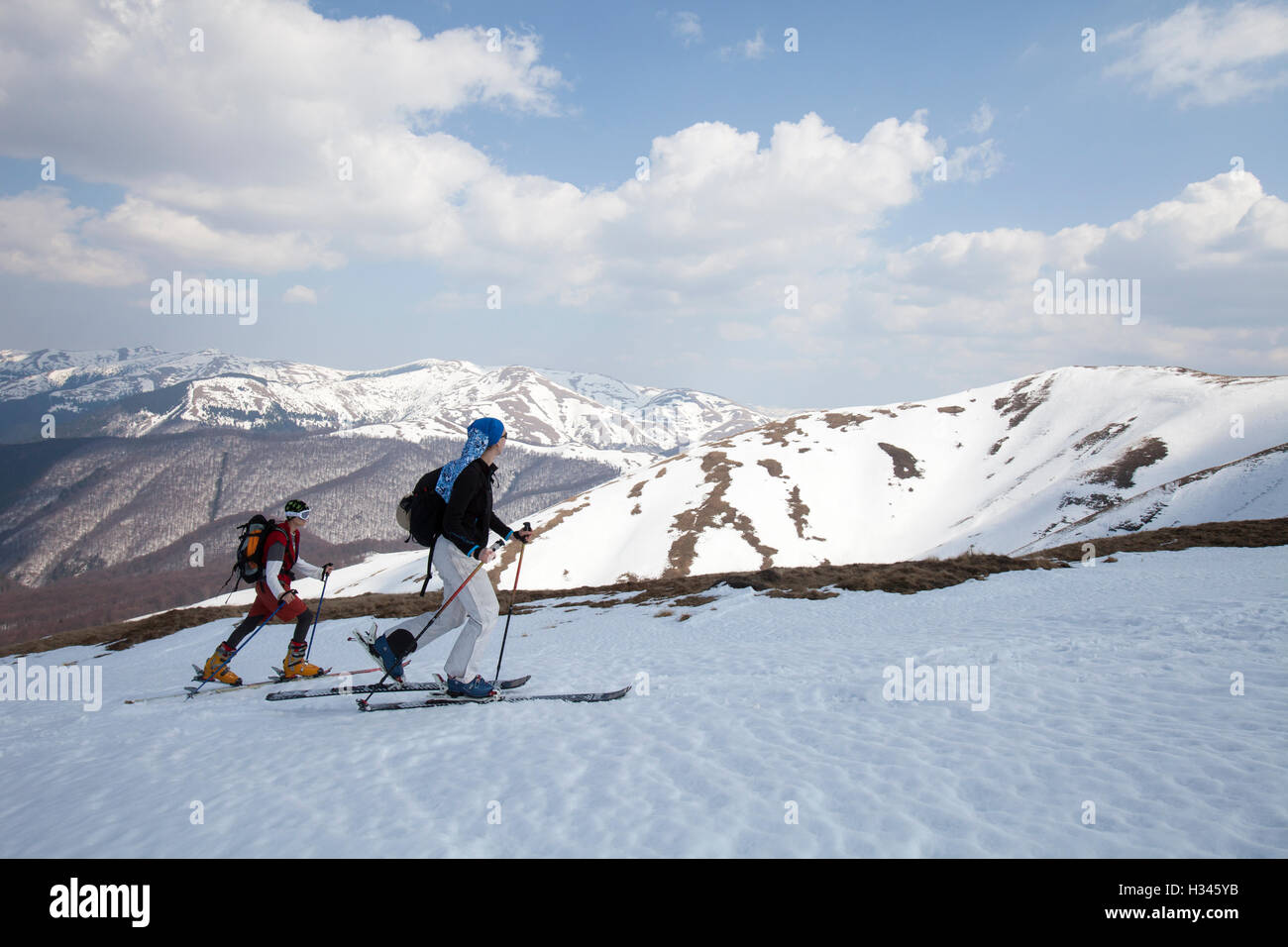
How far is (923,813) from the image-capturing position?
16.3 ft

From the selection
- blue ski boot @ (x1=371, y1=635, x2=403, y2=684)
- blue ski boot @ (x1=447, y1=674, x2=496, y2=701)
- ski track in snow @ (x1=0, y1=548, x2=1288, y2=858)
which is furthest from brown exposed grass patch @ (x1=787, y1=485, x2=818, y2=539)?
blue ski boot @ (x1=371, y1=635, x2=403, y2=684)

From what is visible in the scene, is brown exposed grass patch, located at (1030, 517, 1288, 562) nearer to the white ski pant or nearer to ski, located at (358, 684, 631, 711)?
ski, located at (358, 684, 631, 711)

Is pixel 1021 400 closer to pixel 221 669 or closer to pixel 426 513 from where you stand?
pixel 426 513

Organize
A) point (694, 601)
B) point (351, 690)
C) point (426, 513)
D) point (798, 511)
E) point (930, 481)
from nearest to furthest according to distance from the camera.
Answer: point (426, 513) → point (351, 690) → point (694, 601) → point (798, 511) → point (930, 481)

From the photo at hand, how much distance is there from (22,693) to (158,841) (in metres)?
16.8

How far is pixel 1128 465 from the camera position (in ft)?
247

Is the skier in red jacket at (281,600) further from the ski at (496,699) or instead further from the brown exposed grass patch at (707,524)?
the brown exposed grass patch at (707,524)

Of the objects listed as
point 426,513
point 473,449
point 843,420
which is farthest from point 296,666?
point 843,420

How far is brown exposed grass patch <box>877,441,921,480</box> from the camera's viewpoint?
10738 cm

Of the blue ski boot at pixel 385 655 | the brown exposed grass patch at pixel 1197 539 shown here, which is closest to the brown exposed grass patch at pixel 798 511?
the brown exposed grass patch at pixel 1197 539

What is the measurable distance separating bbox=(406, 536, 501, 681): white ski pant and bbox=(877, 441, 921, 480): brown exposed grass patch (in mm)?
108081

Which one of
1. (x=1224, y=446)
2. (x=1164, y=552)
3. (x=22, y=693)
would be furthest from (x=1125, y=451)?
(x=22, y=693)

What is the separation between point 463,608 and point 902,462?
114m
